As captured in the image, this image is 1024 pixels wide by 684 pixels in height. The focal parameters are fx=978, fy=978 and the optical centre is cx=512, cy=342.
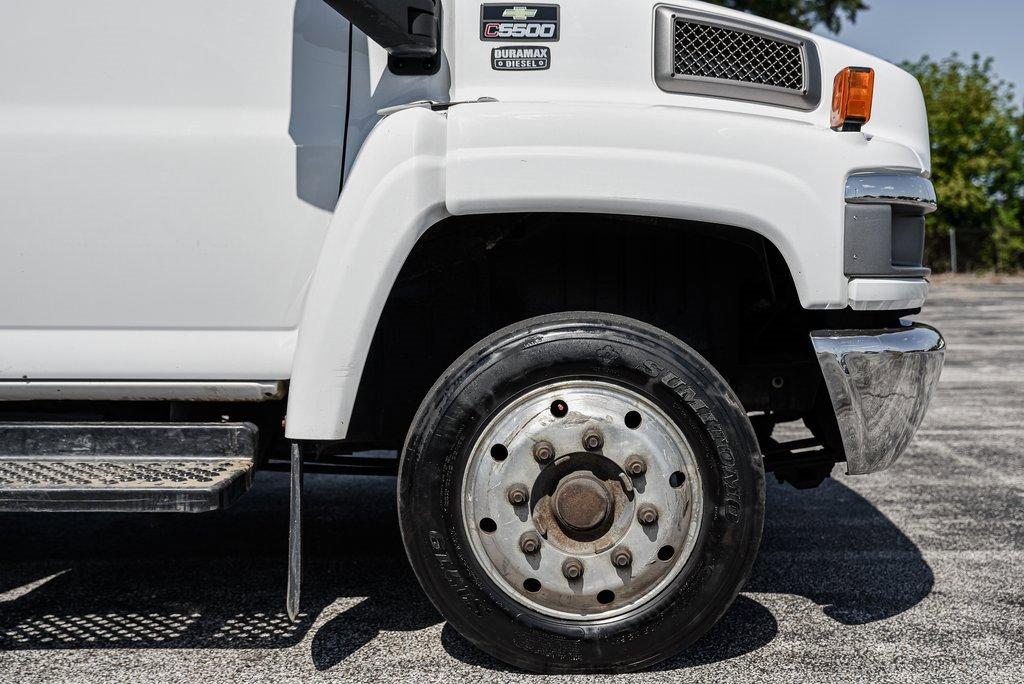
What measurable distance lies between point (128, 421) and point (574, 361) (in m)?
1.30

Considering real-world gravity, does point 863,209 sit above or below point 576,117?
below

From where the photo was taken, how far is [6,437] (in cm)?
269

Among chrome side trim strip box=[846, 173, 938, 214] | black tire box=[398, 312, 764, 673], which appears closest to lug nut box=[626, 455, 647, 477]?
black tire box=[398, 312, 764, 673]

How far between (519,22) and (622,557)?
4.80 ft

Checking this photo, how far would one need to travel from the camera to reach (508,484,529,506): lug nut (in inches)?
99.5

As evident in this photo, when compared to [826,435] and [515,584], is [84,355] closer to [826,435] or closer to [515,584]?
[515,584]

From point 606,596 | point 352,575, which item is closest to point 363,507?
point 352,575

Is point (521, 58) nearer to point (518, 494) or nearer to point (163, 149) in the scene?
point (163, 149)

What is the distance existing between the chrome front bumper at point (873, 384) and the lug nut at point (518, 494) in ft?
2.82

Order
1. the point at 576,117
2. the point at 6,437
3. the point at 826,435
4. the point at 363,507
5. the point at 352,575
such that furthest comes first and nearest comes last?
the point at 363,507 → the point at 352,575 → the point at 826,435 → the point at 6,437 → the point at 576,117

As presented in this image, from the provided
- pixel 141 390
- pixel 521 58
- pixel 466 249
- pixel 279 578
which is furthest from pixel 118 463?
pixel 521 58

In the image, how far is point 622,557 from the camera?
2.53m

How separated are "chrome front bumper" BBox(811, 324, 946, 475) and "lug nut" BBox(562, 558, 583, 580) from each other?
2.64 ft

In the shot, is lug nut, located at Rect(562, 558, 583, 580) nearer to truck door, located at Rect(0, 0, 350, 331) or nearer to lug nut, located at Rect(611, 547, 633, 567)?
lug nut, located at Rect(611, 547, 633, 567)
